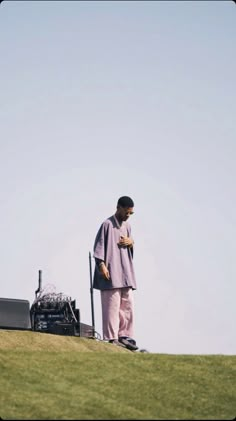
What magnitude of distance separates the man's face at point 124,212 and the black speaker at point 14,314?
264 cm

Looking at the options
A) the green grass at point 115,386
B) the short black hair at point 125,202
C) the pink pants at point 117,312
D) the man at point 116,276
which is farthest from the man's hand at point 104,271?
the green grass at point 115,386

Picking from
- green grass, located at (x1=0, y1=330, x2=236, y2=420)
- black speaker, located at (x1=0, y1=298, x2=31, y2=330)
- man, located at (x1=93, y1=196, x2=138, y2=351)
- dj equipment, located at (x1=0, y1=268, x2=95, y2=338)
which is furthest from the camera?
A: dj equipment, located at (x1=0, y1=268, x2=95, y2=338)

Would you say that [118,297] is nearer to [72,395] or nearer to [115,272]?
[115,272]

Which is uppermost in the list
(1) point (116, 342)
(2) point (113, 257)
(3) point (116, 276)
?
(2) point (113, 257)

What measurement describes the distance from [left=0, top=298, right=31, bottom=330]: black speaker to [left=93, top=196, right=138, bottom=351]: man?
68.3 inches

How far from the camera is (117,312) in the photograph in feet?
46.6

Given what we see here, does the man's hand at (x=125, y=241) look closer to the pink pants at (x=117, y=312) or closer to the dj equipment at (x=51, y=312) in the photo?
the pink pants at (x=117, y=312)

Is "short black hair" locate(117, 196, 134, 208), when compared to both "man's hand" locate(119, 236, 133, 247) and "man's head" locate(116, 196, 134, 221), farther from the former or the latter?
"man's hand" locate(119, 236, 133, 247)

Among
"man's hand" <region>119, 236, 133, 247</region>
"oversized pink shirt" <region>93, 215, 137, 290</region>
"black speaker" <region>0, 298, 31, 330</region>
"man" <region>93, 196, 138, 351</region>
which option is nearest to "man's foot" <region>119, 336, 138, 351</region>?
"man" <region>93, 196, 138, 351</region>

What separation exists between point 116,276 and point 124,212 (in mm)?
1080

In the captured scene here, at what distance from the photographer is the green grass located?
8438 mm

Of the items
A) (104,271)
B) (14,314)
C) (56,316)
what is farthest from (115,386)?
(56,316)

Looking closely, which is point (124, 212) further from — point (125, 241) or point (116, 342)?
point (116, 342)

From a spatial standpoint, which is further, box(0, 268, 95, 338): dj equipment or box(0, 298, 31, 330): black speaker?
box(0, 268, 95, 338): dj equipment
